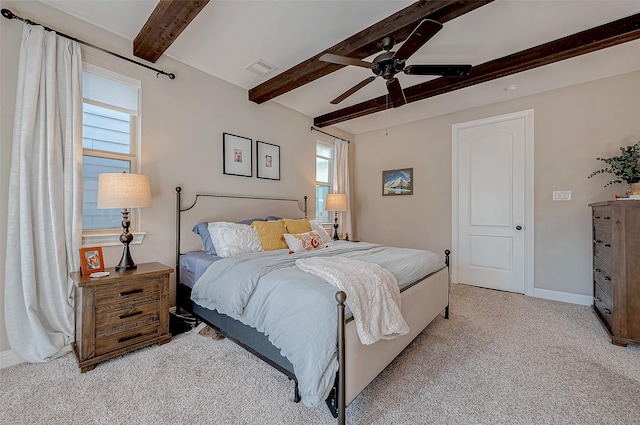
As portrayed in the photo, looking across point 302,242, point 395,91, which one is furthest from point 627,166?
point 302,242

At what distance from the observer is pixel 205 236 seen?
9.50ft

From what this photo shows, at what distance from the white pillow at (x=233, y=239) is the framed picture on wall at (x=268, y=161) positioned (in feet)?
3.82

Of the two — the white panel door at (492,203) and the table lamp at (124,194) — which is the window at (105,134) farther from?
the white panel door at (492,203)

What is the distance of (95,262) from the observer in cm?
216

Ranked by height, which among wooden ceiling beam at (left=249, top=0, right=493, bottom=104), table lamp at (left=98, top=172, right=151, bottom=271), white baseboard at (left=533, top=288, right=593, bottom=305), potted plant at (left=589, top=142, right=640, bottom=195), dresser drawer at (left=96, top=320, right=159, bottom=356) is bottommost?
white baseboard at (left=533, top=288, right=593, bottom=305)


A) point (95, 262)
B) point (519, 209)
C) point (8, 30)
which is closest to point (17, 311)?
point (95, 262)

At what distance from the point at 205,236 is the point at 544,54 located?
3929 mm

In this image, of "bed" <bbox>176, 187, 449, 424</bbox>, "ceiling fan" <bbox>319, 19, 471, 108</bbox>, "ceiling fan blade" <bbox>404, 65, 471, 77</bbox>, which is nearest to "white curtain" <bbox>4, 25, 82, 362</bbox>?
"bed" <bbox>176, 187, 449, 424</bbox>

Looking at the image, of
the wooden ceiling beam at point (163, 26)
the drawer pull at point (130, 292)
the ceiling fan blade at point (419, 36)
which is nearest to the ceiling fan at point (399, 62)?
the ceiling fan blade at point (419, 36)

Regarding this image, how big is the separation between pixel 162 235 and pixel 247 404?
196 centimetres

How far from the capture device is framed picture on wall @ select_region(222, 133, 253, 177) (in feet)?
11.2

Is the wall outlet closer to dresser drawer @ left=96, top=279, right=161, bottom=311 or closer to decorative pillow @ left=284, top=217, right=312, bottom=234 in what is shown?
decorative pillow @ left=284, top=217, right=312, bottom=234

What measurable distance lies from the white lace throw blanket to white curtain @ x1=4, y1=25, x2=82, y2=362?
2.01m

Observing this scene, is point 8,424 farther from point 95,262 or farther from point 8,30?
point 8,30
